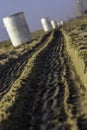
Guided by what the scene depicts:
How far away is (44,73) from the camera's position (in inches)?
587

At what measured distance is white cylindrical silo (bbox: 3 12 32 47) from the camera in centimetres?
3117

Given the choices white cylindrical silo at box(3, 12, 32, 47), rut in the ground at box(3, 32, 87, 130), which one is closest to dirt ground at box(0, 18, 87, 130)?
rut in the ground at box(3, 32, 87, 130)

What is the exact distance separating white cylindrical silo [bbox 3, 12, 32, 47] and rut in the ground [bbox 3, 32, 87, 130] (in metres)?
17.0

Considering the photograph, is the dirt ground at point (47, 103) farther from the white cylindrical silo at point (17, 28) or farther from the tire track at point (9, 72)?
the white cylindrical silo at point (17, 28)

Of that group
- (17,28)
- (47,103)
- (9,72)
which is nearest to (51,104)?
(47,103)

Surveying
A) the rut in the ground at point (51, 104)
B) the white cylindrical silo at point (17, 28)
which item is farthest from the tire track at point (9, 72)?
the white cylindrical silo at point (17, 28)

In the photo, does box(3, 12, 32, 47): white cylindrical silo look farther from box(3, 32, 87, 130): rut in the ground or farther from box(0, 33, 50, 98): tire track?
box(3, 32, 87, 130): rut in the ground

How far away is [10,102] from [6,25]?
2243 centimetres

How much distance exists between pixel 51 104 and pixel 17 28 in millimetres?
21830

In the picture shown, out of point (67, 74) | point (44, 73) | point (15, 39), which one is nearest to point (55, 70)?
point (44, 73)

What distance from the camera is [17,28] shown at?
31.2 meters

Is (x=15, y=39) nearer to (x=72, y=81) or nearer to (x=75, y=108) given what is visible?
(x=72, y=81)

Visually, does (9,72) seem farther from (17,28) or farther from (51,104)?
(17,28)

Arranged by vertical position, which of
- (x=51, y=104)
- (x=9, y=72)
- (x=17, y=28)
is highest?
(x=51, y=104)
